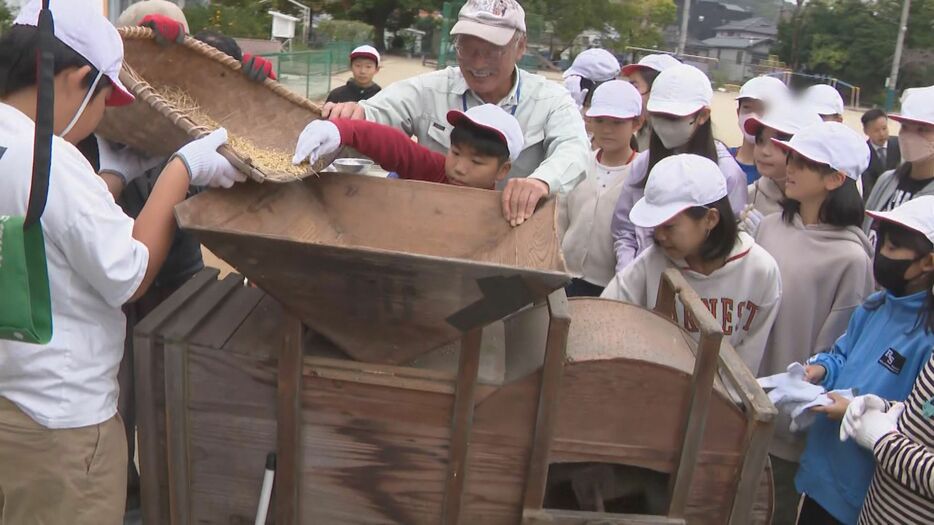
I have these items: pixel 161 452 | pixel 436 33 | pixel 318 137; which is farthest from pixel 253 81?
→ pixel 436 33

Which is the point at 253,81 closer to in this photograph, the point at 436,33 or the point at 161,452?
the point at 161,452

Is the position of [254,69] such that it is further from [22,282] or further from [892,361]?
[892,361]

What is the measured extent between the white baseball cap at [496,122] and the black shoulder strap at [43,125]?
1.41m

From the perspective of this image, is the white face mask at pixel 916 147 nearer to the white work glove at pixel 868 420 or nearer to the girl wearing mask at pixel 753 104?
the girl wearing mask at pixel 753 104

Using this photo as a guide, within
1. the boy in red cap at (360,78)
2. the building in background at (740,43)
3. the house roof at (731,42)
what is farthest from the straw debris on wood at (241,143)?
the house roof at (731,42)

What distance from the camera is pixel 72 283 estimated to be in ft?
5.66

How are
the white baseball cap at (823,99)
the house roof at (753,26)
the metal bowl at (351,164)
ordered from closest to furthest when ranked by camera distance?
1. the metal bowl at (351,164)
2. the white baseball cap at (823,99)
3. the house roof at (753,26)

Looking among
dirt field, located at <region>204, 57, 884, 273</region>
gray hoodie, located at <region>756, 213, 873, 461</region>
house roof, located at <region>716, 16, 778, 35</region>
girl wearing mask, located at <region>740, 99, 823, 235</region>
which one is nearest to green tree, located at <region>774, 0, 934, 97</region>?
dirt field, located at <region>204, 57, 884, 273</region>

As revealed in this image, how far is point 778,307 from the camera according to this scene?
2.65m

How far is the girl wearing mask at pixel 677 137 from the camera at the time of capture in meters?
3.40

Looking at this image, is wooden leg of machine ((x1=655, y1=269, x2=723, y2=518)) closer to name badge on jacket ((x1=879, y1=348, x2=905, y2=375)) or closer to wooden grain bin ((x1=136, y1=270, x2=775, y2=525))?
wooden grain bin ((x1=136, y1=270, x2=775, y2=525))

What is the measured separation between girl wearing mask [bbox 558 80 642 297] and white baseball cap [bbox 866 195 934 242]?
4.47 feet

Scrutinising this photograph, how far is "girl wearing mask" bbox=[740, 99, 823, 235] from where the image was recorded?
3547 mm

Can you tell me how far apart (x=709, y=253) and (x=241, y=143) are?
1.63 m
